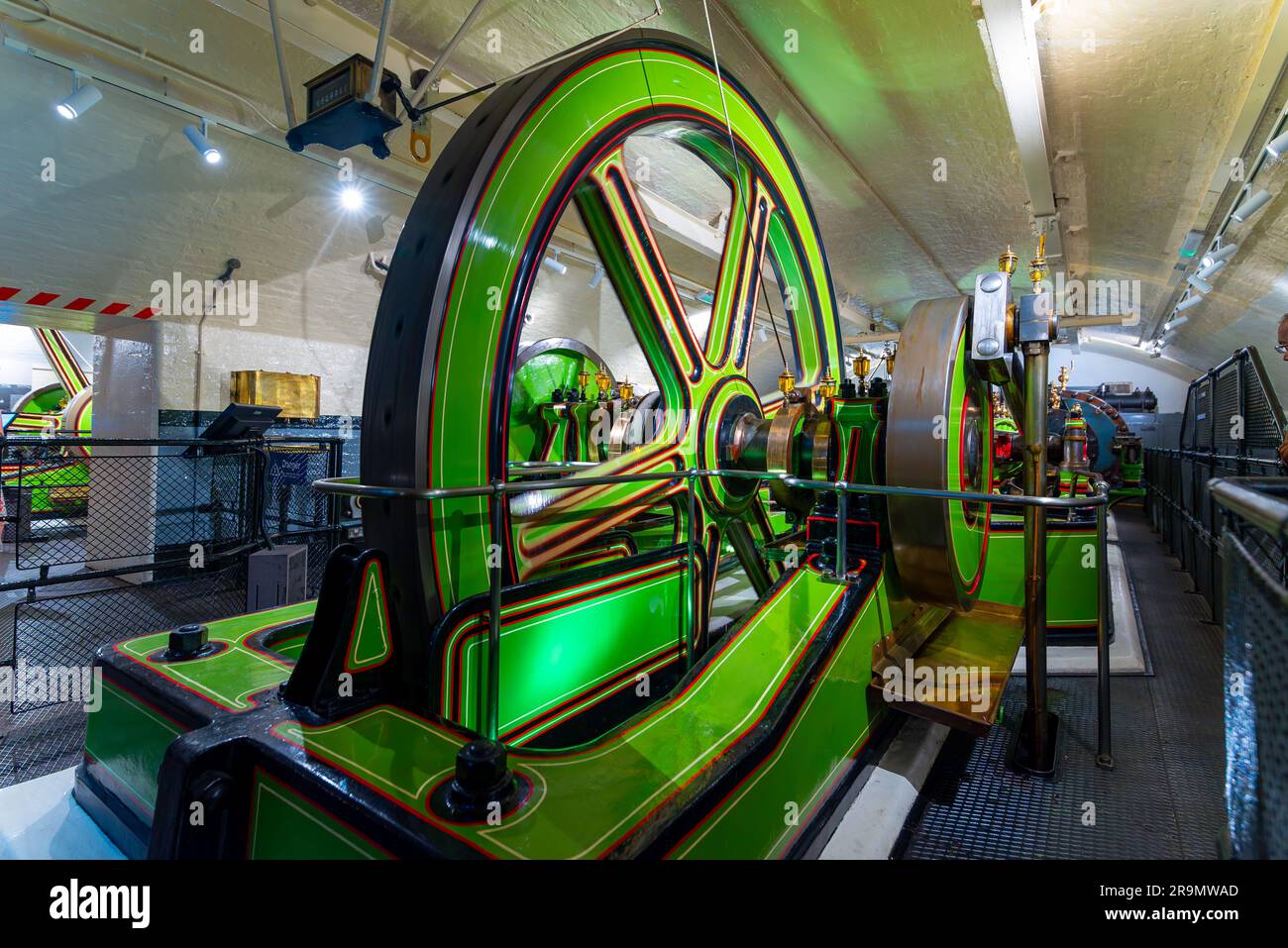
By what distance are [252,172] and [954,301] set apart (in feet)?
16.8

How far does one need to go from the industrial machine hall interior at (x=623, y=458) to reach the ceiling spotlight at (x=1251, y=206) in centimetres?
17

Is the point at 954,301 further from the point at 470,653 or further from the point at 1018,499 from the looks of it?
the point at 470,653

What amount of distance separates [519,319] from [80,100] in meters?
3.84

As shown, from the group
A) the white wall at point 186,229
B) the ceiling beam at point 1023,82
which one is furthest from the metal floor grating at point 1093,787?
the white wall at point 186,229

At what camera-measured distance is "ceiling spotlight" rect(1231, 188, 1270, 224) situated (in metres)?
5.32

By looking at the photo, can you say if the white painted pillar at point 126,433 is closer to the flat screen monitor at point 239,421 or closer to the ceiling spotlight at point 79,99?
the flat screen monitor at point 239,421

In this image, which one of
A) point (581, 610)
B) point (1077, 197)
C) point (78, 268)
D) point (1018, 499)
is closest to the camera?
point (1018, 499)

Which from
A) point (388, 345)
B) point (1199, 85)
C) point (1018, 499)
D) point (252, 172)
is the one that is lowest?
point (1018, 499)

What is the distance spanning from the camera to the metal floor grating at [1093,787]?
5.74 ft

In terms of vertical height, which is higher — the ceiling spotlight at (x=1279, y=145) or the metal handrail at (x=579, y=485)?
the ceiling spotlight at (x=1279, y=145)

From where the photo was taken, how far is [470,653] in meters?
1.57

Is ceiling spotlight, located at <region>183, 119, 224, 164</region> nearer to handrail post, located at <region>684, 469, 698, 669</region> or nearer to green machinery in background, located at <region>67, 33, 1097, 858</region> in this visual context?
green machinery in background, located at <region>67, 33, 1097, 858</region>

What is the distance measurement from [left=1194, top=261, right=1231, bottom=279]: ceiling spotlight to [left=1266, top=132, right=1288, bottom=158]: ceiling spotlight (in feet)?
10.7
